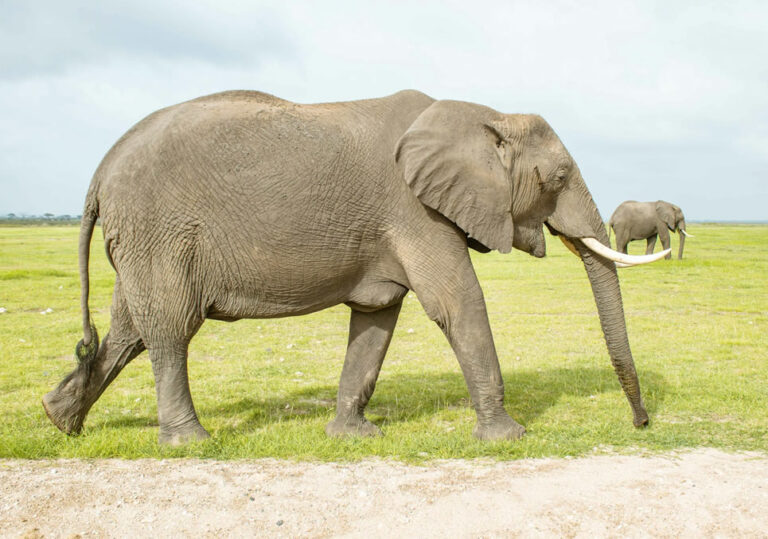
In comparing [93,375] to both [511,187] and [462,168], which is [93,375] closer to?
[462,168]

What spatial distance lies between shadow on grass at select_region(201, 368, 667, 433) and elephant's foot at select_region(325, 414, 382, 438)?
0.62m

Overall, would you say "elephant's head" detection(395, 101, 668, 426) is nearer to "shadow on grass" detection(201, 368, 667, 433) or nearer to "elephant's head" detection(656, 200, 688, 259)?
"shadow on grass" detection(201, 368, 667, 433)

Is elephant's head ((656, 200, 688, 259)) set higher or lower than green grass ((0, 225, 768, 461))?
higher

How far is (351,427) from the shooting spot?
6.50 meters

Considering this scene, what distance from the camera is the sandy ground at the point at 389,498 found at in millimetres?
4285

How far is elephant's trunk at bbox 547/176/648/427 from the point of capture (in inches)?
246

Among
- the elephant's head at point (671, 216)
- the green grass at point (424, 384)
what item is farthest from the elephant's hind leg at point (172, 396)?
the elephant's head at point (671, 216)

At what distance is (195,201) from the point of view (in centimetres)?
552

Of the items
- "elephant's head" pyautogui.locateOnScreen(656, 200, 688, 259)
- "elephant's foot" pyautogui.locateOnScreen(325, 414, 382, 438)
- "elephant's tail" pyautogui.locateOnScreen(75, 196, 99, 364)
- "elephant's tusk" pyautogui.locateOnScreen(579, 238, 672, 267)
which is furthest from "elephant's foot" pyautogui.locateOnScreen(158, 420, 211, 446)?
"elephant's head" pyautogui.locateOnScreen(656, 200, 688, 259)

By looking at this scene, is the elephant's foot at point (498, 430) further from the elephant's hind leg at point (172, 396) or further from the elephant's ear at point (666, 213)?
the elephant's ear at point (666, 213)

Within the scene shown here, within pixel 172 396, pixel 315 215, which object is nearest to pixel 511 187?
pixel 315 215

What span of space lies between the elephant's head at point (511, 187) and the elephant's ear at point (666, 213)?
24.8 meters

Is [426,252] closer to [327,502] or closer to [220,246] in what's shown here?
[220,246]

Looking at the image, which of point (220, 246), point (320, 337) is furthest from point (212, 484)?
point (320, 337)
